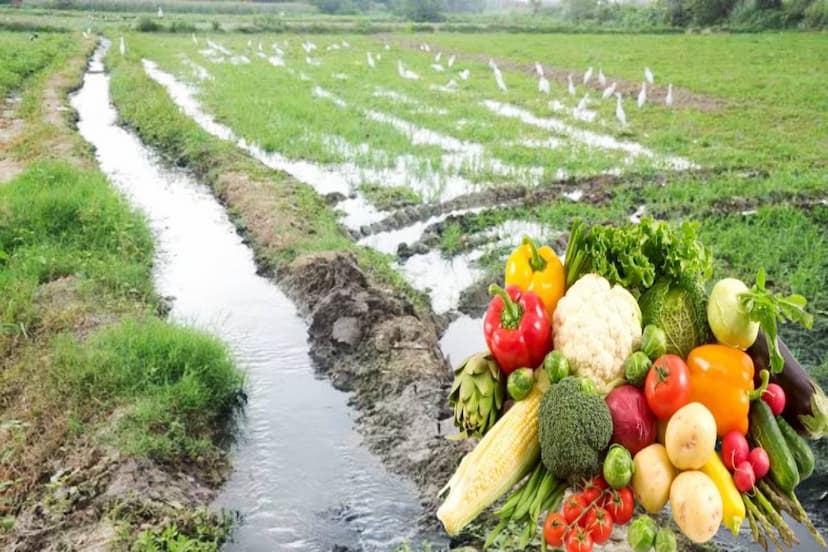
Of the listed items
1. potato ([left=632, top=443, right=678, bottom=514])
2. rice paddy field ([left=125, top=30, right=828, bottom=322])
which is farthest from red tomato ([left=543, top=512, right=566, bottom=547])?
rice paddy field ([left=125, top=30, right=828, bottom=322])

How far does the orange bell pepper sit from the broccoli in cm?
29

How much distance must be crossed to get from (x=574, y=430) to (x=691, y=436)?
1.07 ft

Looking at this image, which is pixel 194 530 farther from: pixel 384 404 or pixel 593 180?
pixel 593 180

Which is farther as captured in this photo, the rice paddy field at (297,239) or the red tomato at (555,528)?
the rice paddy field at (297,239)

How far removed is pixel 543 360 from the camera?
256 centimetres

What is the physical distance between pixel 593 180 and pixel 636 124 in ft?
17.1

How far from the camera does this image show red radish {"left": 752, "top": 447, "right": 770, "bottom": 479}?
232 centimetres

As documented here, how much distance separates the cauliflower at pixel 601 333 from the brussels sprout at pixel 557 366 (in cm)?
5

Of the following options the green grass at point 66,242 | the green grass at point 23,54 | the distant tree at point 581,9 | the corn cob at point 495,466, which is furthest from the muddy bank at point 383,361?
the distant tree at point 581,9

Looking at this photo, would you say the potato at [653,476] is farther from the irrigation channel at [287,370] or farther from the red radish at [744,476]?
the irrigation channel at [287,370]

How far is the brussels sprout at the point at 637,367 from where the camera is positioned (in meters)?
2.37

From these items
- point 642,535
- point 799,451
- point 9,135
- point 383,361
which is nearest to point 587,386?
point 642,535

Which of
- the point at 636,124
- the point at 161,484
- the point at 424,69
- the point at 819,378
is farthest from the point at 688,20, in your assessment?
the point at 161,484

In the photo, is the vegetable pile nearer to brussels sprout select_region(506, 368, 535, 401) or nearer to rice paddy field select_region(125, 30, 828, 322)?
brussels sprout select_region(506, 368, 535, 401)
